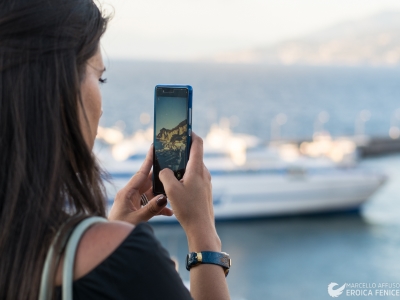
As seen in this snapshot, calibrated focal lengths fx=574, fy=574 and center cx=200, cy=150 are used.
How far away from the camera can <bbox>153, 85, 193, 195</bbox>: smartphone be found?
1130mm

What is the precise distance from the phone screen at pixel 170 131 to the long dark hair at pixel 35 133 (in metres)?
0.40

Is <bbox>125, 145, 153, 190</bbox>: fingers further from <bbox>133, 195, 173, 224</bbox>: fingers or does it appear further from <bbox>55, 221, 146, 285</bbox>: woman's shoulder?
<bbox>55, 221, 146, 285</bbox>: woman's shoulder

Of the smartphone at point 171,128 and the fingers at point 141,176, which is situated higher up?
the smartphone at point 171,128

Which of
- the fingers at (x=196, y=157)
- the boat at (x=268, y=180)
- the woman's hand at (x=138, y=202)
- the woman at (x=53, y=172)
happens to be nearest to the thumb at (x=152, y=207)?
the woman's hand at (x=138, y=202)

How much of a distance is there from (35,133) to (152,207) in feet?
1.19

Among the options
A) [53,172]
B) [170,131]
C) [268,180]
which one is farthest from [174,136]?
[268,180]

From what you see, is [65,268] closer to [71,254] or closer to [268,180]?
[71,254]

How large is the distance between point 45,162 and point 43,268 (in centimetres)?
13

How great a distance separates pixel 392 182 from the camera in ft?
70.9

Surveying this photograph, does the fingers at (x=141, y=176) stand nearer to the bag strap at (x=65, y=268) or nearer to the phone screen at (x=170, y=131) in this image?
the phone screen at (x=170, y=131)

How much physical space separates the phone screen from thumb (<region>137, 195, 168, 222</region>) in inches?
3.8

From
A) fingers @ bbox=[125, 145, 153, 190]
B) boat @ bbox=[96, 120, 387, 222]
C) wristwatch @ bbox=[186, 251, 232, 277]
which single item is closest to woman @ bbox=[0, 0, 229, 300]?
wristwatch @ bbox=[186, 251, 232, 277]

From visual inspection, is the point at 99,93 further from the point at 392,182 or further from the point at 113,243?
the point at 392,182

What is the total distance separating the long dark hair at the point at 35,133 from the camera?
69 cm
